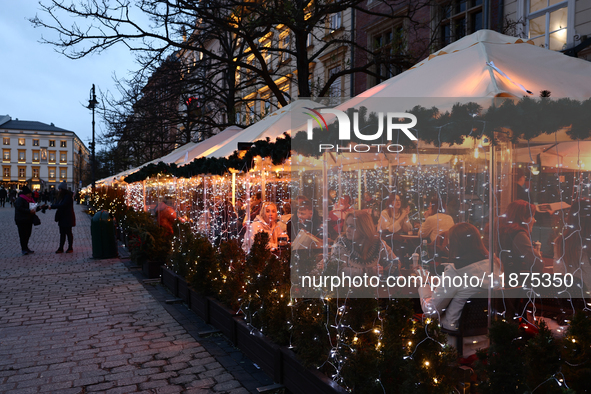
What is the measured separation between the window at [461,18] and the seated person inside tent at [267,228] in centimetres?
755

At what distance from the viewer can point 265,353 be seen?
14.7 ft

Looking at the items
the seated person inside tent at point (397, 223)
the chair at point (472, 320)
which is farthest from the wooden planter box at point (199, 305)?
the chair at point (472, 320)

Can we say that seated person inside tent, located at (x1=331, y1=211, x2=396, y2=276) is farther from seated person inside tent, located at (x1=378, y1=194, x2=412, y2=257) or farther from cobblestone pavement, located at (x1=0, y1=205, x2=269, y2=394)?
cobblestone pavement, located at (x1=0, y1=205, x2=269, y2=394)

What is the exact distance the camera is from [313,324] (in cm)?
380

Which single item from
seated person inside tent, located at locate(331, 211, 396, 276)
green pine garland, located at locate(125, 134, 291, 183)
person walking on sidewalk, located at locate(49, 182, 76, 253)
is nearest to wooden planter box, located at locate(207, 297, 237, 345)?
seated person inside tent, located at locate(331, 211, 396, 276)

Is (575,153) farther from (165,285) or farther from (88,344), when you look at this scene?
(165,285)

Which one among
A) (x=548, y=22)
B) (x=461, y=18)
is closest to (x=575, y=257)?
(x=548, y=22)

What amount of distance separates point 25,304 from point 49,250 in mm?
6972

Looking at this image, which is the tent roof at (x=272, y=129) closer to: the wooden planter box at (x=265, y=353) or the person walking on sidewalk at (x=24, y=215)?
the wooden planter box at (x=265, y=353)

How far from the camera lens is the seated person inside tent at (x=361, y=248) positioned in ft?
16.1

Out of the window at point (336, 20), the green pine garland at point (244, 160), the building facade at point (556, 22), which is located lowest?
the green pine garland at point (244, 160)

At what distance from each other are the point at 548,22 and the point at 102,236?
12.2 meters

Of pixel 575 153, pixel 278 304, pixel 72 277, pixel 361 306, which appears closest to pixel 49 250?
pixel 72 277

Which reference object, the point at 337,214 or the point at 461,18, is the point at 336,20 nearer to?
the point at 461,18
